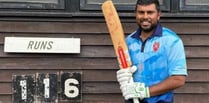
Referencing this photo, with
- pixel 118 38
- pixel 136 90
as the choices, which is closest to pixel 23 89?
Answer: pixel 118 38

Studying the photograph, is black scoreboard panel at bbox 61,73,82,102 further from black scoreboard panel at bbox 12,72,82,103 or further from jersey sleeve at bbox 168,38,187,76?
jersey sleeve at bbox 168,38,187,76

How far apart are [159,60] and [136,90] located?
0.89 ft

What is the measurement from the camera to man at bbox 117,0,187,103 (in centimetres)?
332

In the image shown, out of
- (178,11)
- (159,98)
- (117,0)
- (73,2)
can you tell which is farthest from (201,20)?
(159,98)

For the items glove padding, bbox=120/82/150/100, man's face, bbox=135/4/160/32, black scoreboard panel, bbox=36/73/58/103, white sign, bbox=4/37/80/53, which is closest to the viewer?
glove padding, bbox=120/82/150/100

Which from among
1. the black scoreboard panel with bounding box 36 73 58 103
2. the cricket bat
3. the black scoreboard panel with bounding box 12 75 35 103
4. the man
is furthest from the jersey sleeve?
the black scoreboard panel with bounding box 12 75 35 103

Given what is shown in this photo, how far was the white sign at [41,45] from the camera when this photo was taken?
4523 millimetres

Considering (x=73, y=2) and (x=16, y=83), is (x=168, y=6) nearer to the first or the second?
(x=73, y=2)

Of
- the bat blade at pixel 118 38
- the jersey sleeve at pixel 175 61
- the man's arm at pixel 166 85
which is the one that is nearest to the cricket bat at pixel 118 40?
the bat blade at pixel 118 38

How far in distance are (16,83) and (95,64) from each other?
30.6 inches

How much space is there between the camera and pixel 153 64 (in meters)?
3.37

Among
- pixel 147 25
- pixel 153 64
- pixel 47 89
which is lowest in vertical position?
pixel 47 89

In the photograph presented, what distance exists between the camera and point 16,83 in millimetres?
4578

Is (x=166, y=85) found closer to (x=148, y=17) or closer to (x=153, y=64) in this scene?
(x=153, y=64)
